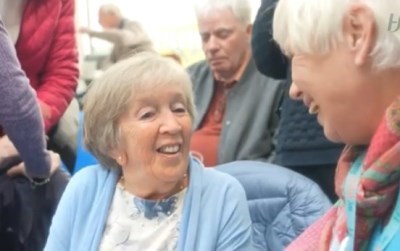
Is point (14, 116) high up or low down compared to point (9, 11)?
down

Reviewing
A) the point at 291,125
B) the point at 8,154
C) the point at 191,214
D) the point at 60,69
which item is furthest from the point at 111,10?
the point at 191,214

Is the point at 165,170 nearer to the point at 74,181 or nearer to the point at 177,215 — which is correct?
the point at 177,215

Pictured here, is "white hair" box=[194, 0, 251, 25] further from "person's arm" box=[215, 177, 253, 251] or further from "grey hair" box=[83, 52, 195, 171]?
"person's arm" box=[215, 177, 253, 251]

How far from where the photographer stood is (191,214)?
70.9 inches

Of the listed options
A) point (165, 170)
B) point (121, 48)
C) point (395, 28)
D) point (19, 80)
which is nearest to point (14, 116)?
point (19, 80)

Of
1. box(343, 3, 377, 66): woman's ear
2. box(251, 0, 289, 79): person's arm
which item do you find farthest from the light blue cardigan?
box(343, 3, 377, 66): woman's ear

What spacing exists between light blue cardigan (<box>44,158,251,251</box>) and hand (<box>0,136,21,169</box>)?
37 centimetres

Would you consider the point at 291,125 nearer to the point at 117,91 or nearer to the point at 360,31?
the point at 117,91

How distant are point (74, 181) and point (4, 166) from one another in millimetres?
400

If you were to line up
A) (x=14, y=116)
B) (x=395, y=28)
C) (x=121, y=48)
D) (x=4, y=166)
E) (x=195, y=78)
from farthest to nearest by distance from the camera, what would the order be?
(x=121, y=48), (x=195, y=78), (x=4, y=166), (x=14, y=116), (x=395, y=28)

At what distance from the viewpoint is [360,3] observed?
3.54 feet

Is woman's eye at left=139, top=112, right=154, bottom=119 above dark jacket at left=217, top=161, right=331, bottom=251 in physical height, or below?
above

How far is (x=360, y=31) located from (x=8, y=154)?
4.52 feet

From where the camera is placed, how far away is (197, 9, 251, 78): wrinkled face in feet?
9.87
